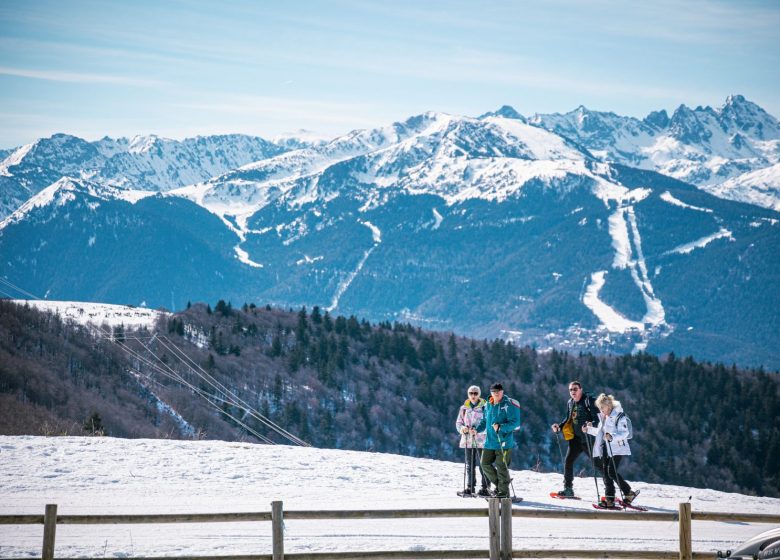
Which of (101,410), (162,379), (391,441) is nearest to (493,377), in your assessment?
(391,441)

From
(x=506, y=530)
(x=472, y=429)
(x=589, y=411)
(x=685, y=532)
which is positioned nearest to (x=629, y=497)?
(x=589, y=411)

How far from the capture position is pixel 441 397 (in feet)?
554

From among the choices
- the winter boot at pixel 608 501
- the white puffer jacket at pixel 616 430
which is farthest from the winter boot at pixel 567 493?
the white puffer jacket at pixel 616 430

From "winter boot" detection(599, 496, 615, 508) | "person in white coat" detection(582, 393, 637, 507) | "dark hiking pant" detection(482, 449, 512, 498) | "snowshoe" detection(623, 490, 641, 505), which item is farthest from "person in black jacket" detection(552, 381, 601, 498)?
"dark hiking pant" detection(482, 449, 512, 498)

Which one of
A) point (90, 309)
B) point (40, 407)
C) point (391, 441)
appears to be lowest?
point (391, 441)

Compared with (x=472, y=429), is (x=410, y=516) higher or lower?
lower

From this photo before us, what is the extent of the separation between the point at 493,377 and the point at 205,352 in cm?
6565

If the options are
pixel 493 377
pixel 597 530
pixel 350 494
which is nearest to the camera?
pixel 597 530

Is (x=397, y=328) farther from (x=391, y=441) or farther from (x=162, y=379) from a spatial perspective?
(x=162, y=379)

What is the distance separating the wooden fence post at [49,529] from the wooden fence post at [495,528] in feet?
23.9

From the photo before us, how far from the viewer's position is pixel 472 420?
2319 cm

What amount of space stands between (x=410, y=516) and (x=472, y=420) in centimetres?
660

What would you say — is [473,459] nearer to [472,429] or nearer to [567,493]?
[472,429]

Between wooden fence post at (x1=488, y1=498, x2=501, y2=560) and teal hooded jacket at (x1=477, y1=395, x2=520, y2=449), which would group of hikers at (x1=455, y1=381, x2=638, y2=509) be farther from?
wooden fence post at (x1=488, y1=498, x2=501, y2=560)
